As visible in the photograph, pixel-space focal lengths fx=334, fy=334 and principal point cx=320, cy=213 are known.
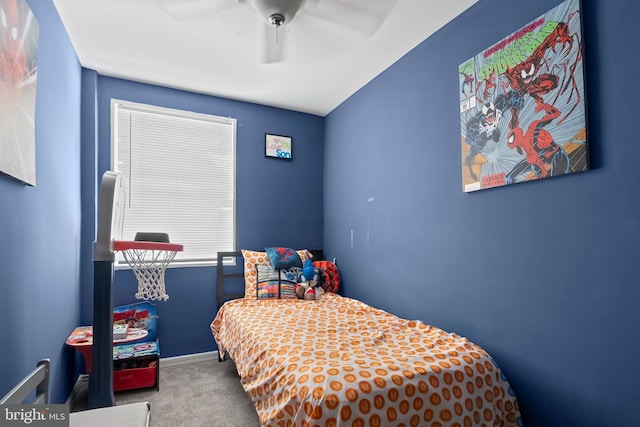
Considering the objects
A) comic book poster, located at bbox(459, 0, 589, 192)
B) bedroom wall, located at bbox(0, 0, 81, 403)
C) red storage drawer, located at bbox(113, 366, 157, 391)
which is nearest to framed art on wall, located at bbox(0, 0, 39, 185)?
bedroom wall, located at bbox(0, 0, 81, 403)

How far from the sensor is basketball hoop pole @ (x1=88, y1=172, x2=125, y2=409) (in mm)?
1883

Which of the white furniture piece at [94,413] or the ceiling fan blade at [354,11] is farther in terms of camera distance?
the ceiling fan blade at [354,11]

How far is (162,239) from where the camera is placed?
2221 mm

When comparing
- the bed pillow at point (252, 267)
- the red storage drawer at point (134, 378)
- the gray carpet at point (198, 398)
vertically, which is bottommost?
the gray carpet at point (198, 398)

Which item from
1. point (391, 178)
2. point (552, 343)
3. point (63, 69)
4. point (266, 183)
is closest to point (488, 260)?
point (552, 343)

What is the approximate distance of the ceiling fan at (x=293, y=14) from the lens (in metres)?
1.82

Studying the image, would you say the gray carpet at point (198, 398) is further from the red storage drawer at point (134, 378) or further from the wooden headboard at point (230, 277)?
the wooden headboard at point (230, 277)

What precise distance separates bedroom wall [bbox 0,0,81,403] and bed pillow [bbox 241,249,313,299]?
1.36 m

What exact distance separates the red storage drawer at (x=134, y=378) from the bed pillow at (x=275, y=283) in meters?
1.02

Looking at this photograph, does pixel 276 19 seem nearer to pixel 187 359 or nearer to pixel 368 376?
pixel 368 376

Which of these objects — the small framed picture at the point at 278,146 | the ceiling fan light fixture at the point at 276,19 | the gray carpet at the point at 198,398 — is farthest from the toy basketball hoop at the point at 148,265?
the small framed picture at the point at 278,146

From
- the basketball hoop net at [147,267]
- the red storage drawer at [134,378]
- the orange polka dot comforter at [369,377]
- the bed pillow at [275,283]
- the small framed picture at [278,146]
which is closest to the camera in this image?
the orange polka dot comforter at [369,377]

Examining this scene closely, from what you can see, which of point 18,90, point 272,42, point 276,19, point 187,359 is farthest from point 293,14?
point 187,359

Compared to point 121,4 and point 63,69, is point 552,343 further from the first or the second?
point 63,69
